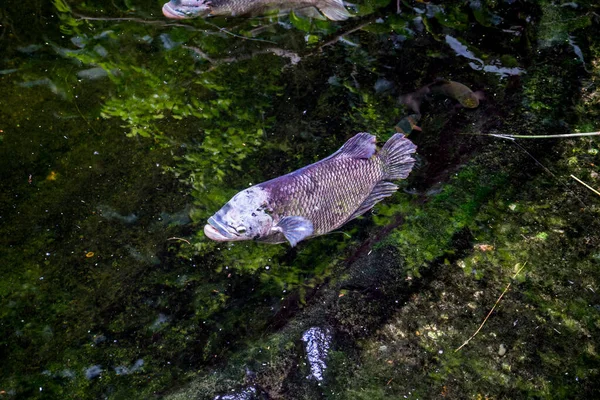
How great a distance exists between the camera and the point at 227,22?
5637mm

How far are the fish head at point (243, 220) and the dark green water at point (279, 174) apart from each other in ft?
1.08

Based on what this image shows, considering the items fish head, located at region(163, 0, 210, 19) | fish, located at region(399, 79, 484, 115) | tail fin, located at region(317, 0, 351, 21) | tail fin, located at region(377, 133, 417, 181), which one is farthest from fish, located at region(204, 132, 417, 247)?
fish head, located at region(163, 0, 210, 19)

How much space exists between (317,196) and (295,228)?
13.6 inches

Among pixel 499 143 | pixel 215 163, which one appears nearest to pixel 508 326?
pixel 499 143

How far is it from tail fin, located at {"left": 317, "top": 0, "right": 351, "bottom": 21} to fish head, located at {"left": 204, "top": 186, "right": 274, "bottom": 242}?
3075 mm

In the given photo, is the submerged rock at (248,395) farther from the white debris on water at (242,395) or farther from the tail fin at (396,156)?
the tail fin at (396,156)

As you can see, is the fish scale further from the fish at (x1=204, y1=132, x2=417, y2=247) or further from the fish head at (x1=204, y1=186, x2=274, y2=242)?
the fish head at (x1=204, y1=186, x2=274, y2=242)

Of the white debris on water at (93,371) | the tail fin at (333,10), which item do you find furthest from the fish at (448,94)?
the white debris on water at (93,371)

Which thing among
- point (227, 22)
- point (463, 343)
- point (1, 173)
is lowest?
point (463, 343)

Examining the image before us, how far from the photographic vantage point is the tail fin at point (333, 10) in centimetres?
568

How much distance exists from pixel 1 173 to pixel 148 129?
1.32 m

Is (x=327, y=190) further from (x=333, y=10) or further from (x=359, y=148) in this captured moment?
(x=333, y=10)

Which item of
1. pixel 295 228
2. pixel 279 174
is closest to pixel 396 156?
pixel 279 174

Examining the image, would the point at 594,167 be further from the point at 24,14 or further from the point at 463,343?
the point at 24,14
